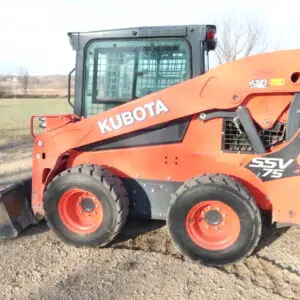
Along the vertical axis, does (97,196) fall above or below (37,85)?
below

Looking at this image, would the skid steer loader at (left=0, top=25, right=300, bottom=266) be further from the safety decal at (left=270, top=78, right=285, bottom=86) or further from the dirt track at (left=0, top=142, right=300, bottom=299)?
the dirt track at (left=0, top=142, right=300, bottom=299)

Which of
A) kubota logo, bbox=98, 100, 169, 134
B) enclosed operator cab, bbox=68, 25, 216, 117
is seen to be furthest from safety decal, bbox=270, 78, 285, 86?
kubota logo, bbox=98, 100, 169, 134

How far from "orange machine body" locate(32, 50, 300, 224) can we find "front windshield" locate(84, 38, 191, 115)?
0.43 m

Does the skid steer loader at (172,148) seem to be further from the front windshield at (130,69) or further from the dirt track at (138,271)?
the dirt track at (138,271)

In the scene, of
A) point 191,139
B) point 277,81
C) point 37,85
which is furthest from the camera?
point 37,85

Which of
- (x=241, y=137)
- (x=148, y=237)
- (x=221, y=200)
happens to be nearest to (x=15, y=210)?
(x=148, y=237)

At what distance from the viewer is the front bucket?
3942 mm

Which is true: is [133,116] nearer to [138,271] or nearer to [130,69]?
[130,69]

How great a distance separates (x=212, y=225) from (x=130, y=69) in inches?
73.1

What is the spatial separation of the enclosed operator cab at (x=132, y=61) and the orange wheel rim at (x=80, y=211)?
0.96m

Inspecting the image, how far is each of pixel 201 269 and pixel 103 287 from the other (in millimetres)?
903

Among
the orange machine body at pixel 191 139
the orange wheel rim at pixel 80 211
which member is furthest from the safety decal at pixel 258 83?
the orange wheel rim at pixel 80 211

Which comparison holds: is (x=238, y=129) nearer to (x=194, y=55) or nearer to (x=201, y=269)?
(x=194, y=55)

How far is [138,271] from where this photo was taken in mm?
3354
